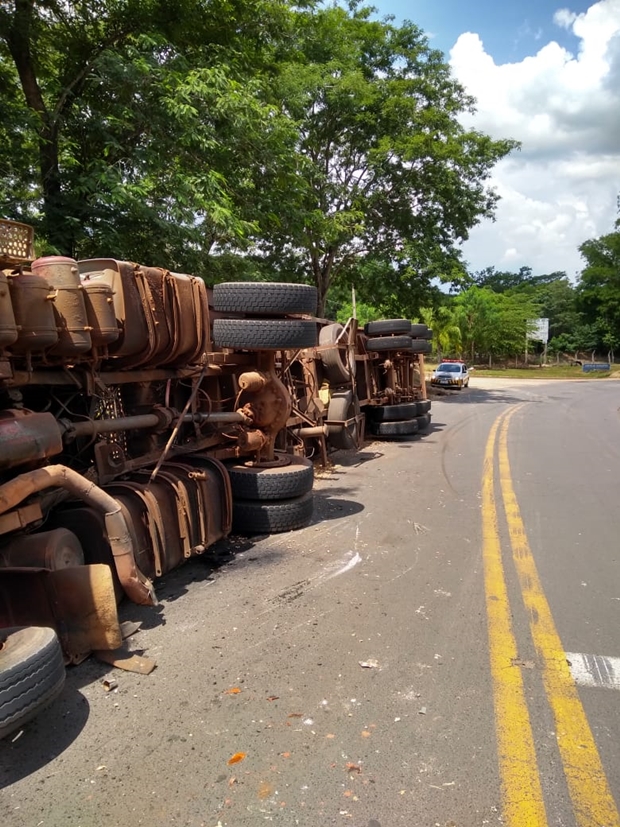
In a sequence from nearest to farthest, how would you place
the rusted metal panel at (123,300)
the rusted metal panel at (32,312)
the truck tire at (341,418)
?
1. the rusted metal panel at (32,312)
2. the rusted metal panel at (123,300)
3. the truck tire at (341,418)

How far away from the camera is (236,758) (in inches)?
100

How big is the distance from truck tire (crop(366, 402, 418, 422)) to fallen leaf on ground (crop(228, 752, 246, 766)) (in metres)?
9.95

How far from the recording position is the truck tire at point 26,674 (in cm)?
249

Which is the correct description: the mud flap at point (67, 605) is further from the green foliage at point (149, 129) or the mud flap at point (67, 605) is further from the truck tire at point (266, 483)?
the green foliage at point (149, 129)

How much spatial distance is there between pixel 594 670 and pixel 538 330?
65.7 metres

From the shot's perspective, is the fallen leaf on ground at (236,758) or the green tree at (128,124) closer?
the fallen leaf on ground at (236,758)

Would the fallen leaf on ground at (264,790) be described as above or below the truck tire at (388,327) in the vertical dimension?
below

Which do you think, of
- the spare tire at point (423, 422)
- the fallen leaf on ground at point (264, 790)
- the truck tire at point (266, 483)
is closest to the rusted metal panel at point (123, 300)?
the truck tire at point (266, 483)

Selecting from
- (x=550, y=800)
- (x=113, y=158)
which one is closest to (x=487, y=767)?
(x=550, y=800)

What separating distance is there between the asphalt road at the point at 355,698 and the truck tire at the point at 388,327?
282 inches

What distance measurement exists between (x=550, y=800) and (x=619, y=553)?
337 centimetres

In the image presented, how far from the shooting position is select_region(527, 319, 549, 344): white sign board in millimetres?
63219

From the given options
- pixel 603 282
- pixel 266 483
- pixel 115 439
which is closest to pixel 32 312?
pixel 115 439

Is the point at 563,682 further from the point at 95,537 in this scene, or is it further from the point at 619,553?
the point at 95,537
